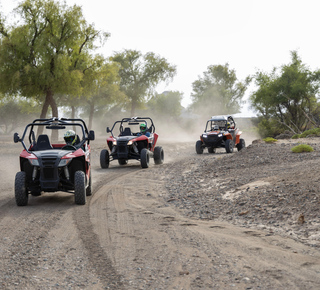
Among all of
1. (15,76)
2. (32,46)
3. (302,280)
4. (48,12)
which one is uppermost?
(48,12)

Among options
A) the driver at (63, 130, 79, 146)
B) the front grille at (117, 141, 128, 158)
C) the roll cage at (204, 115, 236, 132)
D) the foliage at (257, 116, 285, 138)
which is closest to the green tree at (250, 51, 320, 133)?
the foliage at (257, 116, 285, 138)

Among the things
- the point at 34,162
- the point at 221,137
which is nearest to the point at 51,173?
the point at 34,162

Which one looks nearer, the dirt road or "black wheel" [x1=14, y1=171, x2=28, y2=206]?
the dirt road

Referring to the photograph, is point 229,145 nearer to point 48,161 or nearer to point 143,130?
point 143,130

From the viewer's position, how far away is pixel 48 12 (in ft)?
90.6

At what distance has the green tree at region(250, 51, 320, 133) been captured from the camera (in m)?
34.3

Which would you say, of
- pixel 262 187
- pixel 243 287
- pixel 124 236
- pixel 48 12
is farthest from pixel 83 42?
pixel 243 287

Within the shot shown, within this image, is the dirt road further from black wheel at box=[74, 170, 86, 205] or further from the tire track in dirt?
black wheel at box=[74, 170, 86, 205]

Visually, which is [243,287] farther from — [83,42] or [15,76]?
[83,42]

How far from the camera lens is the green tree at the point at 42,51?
87.0ft

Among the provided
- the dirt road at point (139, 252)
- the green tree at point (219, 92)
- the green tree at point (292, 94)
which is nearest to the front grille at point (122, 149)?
the dirt road at point (139, 252)

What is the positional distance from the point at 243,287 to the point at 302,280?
Answer: 609mm

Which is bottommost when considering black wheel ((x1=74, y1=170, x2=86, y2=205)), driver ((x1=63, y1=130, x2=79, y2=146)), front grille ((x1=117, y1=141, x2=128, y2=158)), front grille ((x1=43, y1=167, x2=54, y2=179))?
black wheel ((x1=74, y1=170, x2=86, y2=205))

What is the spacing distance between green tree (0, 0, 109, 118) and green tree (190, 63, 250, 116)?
148 feet
